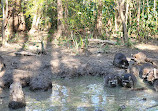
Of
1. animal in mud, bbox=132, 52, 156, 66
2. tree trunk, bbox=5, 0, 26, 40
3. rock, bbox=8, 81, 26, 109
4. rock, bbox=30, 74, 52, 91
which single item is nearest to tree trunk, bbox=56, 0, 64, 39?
tree trunk, bbox=5, 0, 26, 40

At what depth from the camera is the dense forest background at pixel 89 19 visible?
44.9ft

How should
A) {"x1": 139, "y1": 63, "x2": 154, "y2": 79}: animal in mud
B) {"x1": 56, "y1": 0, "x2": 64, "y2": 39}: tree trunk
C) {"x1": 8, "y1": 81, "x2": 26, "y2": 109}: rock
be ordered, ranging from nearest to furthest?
{"x1": 8, "y1": 81, "x2": 26, "y2": 109}: rock, {"x1": 139, "y1": 63, "x2": 154, "y2": 79}: animal in mud, {"x1": 56, "y1": 0, "x2": 64, "y2": 39}: tree trunk

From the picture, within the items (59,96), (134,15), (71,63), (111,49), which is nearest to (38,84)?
(59,96)

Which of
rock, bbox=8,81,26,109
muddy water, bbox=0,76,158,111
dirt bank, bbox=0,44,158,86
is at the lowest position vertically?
muddy water, bbox=0,76,158,111

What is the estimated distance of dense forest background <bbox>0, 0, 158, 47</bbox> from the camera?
1368cm

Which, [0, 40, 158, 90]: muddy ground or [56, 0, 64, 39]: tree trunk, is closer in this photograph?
[0, 40, 158, 90]: muddy ground

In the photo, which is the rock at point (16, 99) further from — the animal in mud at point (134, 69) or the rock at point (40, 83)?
the animal in mud at point (134, 69)

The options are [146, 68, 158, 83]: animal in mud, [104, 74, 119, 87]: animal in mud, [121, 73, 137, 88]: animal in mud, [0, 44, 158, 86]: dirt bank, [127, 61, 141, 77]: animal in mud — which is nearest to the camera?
[121, 73, 137, 88]: animal in mud

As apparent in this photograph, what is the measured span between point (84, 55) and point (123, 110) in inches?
190

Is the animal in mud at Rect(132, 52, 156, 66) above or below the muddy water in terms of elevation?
above

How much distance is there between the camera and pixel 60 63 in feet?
29.1

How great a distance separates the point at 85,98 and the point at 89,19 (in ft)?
29.7

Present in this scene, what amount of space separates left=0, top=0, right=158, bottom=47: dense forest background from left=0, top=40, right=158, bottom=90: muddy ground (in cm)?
195

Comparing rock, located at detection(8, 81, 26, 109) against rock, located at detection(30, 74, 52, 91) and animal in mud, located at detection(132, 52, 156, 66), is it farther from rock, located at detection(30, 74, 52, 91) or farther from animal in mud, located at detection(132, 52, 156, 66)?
animal in mud, located at detection(132, 52, 156, 66)
